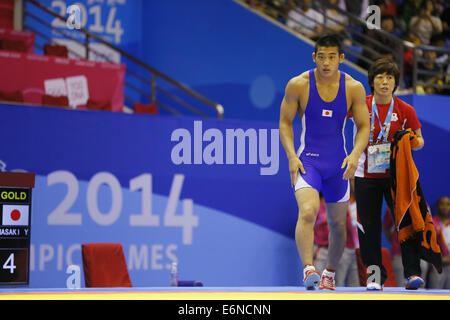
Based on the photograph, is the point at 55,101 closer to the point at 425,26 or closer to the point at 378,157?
the point at 378,157

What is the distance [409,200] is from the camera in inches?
199

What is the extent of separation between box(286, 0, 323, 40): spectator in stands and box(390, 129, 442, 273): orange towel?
470 centimetres

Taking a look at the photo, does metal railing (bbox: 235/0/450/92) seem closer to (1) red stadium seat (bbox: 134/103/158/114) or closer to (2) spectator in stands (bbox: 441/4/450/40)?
(2) spectator in stands (bbox: 441/4/450/40)

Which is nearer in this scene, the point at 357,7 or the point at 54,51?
the point at 54,51

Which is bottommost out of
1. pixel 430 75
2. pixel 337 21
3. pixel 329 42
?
pixel 329 42

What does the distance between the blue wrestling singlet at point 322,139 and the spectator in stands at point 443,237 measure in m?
3.28

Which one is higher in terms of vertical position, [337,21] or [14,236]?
[337,21]

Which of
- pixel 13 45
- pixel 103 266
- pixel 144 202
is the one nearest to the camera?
pixel 103 266

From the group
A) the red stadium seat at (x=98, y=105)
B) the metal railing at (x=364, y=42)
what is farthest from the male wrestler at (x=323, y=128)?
the metal railing at (x=364, y=42)

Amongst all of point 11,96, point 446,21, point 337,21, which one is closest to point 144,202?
point 11,96

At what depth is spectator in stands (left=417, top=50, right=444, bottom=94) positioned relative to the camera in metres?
8.91

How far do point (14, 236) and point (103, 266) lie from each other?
146 cm

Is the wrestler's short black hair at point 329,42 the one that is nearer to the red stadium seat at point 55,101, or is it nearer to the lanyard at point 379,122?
the lanyard at point 379,122

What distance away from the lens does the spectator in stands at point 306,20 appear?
9594 mm
